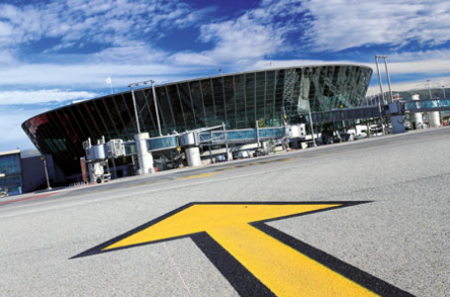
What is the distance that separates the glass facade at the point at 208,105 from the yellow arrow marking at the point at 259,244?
5304 centimetres

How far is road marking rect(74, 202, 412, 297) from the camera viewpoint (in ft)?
8.43

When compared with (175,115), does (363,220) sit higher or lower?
lower

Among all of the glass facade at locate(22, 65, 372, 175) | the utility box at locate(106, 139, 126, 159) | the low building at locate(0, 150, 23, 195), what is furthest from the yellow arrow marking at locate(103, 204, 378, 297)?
the low building at locate(0, 150, 23, 195)

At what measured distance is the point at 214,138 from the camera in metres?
48.5

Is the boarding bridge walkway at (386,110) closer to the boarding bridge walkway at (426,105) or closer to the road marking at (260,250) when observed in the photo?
the boarding bridge walkway at (426,105)

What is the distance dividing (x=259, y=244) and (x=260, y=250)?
0.71 ft

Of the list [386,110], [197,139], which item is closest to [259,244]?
[197,139]

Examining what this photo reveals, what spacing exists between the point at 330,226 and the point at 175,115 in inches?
2269

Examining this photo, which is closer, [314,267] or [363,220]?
[314,267]

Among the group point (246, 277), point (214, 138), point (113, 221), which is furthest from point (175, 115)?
point (246, 277)

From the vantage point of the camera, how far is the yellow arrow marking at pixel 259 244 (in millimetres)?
2584

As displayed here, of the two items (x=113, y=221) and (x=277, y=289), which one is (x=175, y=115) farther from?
(x=277, y=289)

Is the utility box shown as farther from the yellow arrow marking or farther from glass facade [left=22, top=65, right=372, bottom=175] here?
the yellow arrow marking

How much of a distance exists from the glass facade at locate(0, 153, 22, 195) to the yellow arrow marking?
87.1 meters
